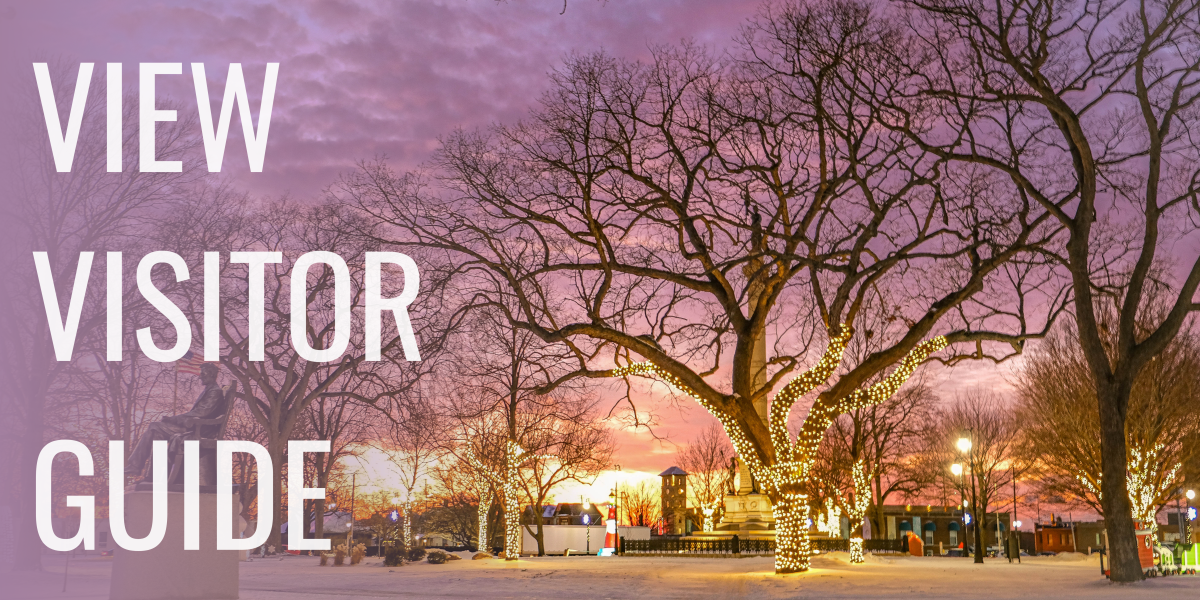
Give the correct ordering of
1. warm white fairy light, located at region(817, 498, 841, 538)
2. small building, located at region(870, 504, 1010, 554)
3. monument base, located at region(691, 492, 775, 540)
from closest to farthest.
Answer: monument base, located at region(691, 492, 775, 540)
warm white fairy light, located at region(817, 498, 841, 538)
small building, located at region(870, 504, 1010, 554)

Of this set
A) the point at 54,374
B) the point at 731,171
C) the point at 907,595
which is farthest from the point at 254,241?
the point at 907,595

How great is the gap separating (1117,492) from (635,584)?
10.1m

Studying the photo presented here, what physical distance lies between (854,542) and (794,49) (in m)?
16.8

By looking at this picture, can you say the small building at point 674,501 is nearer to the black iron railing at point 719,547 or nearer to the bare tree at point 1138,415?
the black iron railing at point 719,547

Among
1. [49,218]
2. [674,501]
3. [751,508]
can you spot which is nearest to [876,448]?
[751,508]

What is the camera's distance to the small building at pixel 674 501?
338ft

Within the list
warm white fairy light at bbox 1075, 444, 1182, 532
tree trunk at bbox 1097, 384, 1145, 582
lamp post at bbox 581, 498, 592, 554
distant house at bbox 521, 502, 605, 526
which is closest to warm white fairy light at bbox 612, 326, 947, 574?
tree trunk at bbox 1097, 384, 1145, 582

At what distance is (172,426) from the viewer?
1641cm

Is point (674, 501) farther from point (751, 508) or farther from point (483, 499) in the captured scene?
point (483, 499)

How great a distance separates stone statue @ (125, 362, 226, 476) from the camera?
16.2 metres

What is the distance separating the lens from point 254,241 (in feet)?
121

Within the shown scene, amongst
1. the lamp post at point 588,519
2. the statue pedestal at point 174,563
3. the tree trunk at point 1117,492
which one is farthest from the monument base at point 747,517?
the statue pedestal at point 174,563

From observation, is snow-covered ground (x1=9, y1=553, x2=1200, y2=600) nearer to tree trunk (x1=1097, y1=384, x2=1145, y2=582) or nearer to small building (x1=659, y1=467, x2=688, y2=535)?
tree trunk (x1=1097, y1=384, x2=1145, y2=582)

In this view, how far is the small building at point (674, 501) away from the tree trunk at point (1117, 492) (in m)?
83.0
